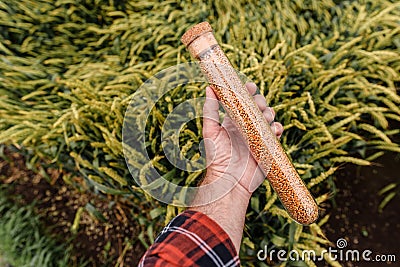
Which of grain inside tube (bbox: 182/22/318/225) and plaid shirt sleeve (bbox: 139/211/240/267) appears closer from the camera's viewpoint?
plaid shirt sleeve (bbox: 139/211/240/267)

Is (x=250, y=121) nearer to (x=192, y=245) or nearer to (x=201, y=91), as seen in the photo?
(x=192, y=245)

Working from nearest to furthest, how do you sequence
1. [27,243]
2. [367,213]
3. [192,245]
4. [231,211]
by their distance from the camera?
[192,245] < [231,211] < [367,213] < [27,243]

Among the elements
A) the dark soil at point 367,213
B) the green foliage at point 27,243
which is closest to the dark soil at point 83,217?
the green foliage at point 27,243

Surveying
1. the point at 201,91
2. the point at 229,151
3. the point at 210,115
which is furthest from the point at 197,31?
the point at 201,91

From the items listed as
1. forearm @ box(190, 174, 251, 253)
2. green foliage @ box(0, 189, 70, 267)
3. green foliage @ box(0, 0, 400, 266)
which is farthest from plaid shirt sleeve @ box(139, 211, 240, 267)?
green foliage @ box(0, 189, 70, 267)

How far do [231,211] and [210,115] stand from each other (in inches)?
10.7

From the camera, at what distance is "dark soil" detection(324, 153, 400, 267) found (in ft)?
4.86

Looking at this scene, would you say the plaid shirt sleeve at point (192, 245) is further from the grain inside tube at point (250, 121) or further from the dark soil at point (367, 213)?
the dark soil at point (367, 213)

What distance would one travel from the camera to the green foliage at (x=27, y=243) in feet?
5.31

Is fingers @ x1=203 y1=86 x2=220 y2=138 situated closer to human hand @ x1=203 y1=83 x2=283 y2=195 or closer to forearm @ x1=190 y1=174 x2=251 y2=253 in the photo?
human hand @ x1=203 y1=83 x2=283 y2=195

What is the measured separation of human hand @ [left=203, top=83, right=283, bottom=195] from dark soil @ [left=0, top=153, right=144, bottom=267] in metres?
0.60

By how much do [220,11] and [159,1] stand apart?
14.7 inches

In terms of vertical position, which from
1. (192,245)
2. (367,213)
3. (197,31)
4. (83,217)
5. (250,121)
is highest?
(197,31)

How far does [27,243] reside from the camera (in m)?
1.65
